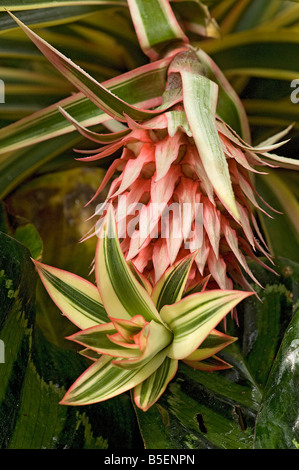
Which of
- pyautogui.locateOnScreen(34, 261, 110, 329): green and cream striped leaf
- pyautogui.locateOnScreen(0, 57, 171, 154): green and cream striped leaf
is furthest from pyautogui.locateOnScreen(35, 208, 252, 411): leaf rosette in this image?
pyautogui.locateOnScreen(0, 57, 171, 154): green and cream striped leaf

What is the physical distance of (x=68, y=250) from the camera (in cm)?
65

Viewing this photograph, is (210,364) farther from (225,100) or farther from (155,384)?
(225,100)

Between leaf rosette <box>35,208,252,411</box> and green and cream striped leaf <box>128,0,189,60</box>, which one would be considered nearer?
leaf rosette <box>35,208,252,411</box>

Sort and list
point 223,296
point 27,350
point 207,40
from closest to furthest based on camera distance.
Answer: point 223,296 → point 27,350 → point 207,40

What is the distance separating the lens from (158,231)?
0.45 m

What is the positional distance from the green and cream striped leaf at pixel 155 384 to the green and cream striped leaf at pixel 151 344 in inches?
0.7

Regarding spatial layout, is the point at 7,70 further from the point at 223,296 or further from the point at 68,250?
the point at 223,296

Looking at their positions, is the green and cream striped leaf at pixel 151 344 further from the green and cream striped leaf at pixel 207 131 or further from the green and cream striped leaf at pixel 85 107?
the green and cream striped leaf at pixel 85 107

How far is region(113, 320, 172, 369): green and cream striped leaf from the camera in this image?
1.26ft

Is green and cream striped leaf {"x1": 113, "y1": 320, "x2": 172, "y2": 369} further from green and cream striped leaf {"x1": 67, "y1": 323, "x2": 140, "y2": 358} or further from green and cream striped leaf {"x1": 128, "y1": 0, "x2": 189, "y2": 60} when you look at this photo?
green and cream striped leaf {"x1": 128, "y1": 0, "x2": 189, "y2": 60}

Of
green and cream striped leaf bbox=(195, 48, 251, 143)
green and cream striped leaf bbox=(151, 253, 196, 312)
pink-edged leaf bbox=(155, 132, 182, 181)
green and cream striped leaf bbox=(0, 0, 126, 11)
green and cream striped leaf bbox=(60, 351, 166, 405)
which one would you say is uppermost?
green and cream striped leaf bbox=(0, 0, 126, 11)

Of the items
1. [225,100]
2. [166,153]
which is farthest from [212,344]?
[225,100]

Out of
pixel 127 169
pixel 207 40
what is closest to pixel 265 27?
pixel 207 40

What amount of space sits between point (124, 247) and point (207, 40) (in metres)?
0.27
